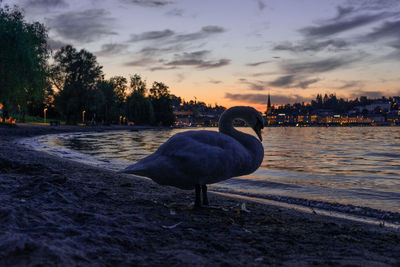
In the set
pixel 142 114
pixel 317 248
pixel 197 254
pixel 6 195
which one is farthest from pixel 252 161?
pixel 142 114

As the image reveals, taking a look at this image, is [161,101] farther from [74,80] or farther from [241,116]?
[241,116]

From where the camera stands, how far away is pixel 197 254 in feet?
11.0

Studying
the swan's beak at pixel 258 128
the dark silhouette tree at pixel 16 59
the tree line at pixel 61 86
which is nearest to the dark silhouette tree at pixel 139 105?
the tree line at pixel 61 86

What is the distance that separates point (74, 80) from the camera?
74625 mm

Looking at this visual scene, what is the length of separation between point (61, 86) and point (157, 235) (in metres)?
77.1

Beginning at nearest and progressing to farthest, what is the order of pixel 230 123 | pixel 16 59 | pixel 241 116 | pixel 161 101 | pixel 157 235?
pixel 157 235 → pixel 230 123 → pixel 241 116 → pixel 16 59 → pixel 161 101

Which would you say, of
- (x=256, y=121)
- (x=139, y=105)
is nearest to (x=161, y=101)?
(x=139, y=105)

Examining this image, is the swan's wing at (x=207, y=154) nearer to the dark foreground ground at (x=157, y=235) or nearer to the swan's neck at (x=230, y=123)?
the swan's neck at (x=230, y=123)

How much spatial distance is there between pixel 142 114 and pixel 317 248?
10823cm

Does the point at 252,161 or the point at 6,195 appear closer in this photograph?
the point at 6,195

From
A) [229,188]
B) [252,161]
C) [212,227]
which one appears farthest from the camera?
[229,188]

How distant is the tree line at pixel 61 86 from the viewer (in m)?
27.9

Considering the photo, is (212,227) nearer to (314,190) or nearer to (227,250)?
(227,250)

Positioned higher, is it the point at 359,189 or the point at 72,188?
the point at 72,188
